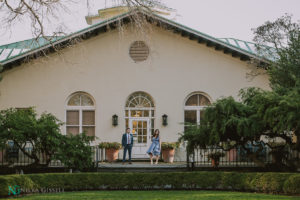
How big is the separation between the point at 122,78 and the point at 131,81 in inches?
17.9

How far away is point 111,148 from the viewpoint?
19.5 m

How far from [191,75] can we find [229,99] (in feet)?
21.8

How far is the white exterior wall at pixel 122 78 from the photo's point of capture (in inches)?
810

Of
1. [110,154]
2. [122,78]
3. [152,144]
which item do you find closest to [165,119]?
[152,144]

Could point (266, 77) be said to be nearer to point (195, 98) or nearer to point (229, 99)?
point (195, 98)

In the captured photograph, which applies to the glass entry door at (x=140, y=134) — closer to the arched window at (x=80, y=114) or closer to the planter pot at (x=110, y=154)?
the planter pot at (x=110, y=154)

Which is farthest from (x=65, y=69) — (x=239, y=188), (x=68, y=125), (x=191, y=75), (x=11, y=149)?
(x=239, y=188)

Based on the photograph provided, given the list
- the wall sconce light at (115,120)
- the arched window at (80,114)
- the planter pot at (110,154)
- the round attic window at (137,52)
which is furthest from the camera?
the round attic window at (137,52)

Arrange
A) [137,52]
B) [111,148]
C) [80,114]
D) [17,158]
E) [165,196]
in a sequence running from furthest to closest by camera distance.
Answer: [137,52] → [80,114] → [111,148] → [17,158] → [165,196]

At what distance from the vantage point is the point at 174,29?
21.0 meters

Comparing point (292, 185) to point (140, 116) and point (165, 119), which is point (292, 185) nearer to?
point (165, 119)

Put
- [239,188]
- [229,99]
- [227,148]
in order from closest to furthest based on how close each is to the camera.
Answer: [239,188] → [229,99] → [227,148]

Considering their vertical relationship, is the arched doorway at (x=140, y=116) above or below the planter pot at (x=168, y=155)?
above

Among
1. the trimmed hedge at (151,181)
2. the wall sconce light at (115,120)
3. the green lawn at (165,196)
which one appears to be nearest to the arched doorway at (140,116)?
the wall sconce light at (115,120)
